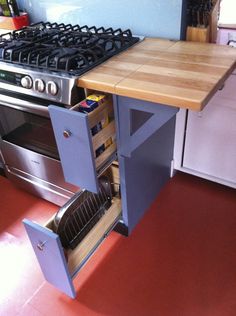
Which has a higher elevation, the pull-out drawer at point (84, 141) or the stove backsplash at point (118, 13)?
the stove backsplash at point (118, 13)

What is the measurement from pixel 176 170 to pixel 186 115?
1.53 ft

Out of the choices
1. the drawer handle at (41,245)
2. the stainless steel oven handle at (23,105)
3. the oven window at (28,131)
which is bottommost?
the drawer handle at (41,245)

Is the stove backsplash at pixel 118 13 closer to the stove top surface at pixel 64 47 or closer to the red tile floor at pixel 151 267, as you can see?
the stove top surface at pixel 64 47

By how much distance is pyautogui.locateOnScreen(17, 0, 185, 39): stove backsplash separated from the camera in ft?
4.53

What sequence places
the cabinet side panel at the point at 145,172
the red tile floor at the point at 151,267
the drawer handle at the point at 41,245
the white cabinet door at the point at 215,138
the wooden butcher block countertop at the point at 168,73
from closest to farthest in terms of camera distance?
the wooden butcher block countertop at the point at 168,73 < the drawer handle at the point at 41,245 < the red tile floor at the point at 151,267 < the cabinet side panel at the point at 145,172 < the white cabinet door at the point at 215,138

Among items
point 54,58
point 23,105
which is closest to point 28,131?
point 23,105

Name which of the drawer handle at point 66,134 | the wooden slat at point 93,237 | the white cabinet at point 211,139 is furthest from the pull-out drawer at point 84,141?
the white cabinet at point 211,139

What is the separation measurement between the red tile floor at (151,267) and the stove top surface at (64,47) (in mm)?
919

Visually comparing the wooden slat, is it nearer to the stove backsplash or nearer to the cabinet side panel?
the cabinet side panel

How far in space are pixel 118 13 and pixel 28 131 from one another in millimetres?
796

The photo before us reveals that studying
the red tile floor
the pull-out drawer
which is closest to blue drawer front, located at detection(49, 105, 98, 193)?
the pull-out drawer

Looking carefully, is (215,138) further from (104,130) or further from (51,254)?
(51,254)

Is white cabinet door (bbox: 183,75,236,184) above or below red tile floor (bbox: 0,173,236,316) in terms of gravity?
above

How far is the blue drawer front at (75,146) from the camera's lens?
100 centimetres
